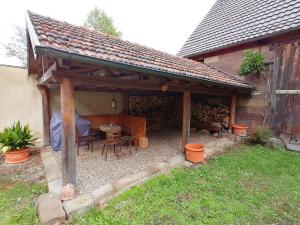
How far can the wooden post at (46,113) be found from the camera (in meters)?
5.28

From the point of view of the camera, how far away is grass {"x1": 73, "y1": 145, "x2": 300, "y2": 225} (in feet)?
7.90

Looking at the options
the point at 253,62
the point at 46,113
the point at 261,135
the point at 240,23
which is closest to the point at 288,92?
the point at 253,62

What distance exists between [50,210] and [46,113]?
149 inches

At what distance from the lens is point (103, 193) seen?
2844 millimetres

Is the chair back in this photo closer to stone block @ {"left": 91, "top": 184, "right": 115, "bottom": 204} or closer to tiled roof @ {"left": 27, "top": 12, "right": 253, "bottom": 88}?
stone block @ {"left": 91, "top": 184, "right": 115, "bottom": 204}

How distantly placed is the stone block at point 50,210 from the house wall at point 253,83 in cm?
678

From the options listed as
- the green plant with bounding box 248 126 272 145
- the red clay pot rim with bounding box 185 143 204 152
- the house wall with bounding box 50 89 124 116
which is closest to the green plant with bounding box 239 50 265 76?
the green plant with bounding box 248 126 272 145

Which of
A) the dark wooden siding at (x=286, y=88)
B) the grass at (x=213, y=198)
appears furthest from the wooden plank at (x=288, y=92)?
Result: the grass at (x=213, y=198)

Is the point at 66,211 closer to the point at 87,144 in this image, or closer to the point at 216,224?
the point at 216,224

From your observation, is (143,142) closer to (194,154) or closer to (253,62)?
(194,154)

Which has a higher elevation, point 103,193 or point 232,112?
point 232,112

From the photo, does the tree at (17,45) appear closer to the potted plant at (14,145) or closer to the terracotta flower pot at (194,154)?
the potted plant at (14,145)

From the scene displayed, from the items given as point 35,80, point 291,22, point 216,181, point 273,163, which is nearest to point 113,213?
point 216,181

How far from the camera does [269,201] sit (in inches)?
112
